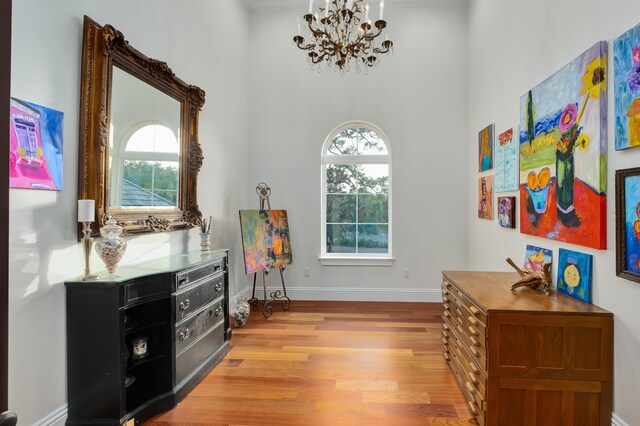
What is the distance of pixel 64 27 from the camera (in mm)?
2156

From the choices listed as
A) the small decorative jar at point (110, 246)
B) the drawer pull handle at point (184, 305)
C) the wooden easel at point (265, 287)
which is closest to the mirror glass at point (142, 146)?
the small decorative jar at point (110, 246)

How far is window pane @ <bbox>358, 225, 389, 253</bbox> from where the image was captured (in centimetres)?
544

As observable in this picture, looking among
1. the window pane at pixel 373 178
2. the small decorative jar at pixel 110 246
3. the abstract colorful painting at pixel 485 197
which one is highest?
the window pane at pixel 373 178

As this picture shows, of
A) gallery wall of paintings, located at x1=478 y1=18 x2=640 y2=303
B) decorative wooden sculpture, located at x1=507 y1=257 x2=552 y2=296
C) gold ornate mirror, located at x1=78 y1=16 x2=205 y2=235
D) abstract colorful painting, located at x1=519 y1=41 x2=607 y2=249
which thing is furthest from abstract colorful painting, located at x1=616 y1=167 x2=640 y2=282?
gold ornate mirror, located at x1=78 y1=16 x2=205 y2=235

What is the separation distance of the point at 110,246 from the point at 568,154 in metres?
3.15

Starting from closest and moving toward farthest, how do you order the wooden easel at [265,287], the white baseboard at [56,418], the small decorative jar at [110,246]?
the white baseboard at [56,418] < the small decorative jar at [110,246] < the wooden easel at [265,287]

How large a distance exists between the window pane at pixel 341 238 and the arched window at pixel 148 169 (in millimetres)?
2639

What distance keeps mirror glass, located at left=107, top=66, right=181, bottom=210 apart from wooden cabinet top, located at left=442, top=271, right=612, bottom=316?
262 centimetres

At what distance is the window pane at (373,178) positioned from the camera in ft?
17.9

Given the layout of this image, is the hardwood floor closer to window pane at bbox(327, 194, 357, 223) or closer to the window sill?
the window sill

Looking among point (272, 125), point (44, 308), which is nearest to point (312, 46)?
point (272, 125)

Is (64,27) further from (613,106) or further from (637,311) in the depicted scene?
(637,311)

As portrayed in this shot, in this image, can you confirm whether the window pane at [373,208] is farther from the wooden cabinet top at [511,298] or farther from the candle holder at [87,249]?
the candle holder at [87,249]

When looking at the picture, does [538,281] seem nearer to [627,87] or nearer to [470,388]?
[470,388]
